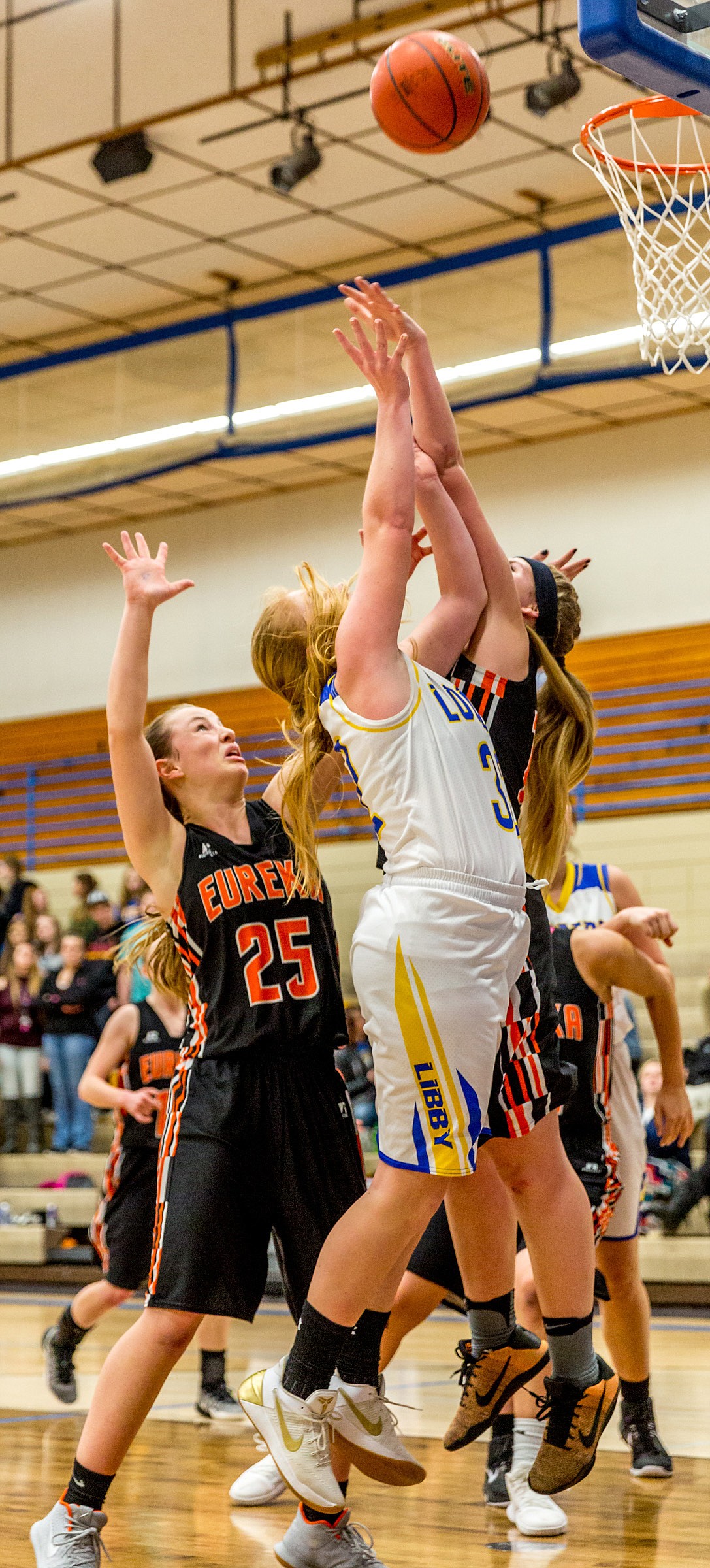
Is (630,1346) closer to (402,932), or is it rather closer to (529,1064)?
(529,1064)

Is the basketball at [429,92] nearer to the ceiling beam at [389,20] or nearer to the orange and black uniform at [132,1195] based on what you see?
the orange and black uniform at [132,1195]

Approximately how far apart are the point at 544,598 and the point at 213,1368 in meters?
3.37

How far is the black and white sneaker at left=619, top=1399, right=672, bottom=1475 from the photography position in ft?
15.7


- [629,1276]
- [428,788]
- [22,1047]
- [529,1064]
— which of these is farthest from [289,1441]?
[22,1047]

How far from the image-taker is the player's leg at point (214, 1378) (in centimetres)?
589

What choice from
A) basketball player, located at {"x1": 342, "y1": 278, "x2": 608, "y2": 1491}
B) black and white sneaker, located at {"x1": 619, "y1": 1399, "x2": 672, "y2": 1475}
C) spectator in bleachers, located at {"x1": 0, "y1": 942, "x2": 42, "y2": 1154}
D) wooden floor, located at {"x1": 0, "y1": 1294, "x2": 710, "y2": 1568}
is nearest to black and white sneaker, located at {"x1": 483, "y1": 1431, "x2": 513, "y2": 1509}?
wooden floor, located at {"x1": 0, "y1": 1294, "x2": 710, "y2": 1568}

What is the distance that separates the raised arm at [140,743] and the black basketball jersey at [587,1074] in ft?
4.35

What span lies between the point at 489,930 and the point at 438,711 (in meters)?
0.45

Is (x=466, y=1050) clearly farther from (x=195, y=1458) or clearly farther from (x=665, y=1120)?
(x=195, y=1458)

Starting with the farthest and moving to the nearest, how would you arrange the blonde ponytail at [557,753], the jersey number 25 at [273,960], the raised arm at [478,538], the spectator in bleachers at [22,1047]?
the spectator in bleachers at [22,1047] → the blonde ponytail at [557,753] → the jersey number 25 at [273,960] → the raised arm at [478,538]

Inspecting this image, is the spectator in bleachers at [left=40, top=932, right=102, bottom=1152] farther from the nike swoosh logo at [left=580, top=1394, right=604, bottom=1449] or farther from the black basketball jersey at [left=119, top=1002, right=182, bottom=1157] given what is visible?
the nike swoosh logo at [left=580, top=1394, right=604, bottom=1449]

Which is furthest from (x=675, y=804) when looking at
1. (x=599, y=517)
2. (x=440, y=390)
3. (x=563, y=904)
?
(x=440, y=390)

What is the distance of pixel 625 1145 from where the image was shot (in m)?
4.88

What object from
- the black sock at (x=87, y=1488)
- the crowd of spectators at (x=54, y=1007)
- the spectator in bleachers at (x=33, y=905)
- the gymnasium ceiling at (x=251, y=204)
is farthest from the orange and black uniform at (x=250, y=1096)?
the spectator in bleachers at (x=33, y=905)
